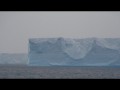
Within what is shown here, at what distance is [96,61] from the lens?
7164 mm

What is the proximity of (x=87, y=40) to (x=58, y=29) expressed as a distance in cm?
267

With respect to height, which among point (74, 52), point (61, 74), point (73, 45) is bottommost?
point (74, 52)

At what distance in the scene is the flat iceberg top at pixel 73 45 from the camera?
7.39 metres

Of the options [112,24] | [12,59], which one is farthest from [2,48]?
[112,24]

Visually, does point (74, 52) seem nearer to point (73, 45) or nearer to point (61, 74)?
point (73, 45)

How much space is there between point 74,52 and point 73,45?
0.23 m

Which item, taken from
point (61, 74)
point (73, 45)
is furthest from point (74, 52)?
point (61, 74)

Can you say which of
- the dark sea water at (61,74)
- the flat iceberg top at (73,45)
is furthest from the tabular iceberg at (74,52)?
the dark sea water at (61,74)

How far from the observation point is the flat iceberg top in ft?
24.2

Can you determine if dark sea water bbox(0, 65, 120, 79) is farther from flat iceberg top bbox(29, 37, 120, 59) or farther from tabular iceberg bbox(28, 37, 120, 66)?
flat iceberg top bbox(29, 37, 120, 59)

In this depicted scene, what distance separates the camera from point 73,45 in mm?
7613

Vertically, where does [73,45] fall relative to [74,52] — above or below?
above
